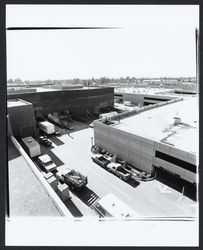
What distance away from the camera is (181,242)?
251 centimetres

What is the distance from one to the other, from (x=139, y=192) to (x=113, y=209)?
117 inches

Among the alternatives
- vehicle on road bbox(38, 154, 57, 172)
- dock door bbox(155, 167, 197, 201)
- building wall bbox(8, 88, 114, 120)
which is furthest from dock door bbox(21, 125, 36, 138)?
dock door bbox(155, 167, 197, 201)

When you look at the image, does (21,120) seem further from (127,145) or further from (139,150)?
(139,150)

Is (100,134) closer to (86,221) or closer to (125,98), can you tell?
(86,221)

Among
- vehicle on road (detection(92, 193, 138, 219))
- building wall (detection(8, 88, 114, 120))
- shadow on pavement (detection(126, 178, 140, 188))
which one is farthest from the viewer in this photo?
building wall (detection(8, 88, 114, 120))

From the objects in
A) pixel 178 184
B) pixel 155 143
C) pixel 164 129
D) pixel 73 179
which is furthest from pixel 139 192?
pixel 164 129

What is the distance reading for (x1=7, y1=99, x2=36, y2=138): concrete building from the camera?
50.1 ft

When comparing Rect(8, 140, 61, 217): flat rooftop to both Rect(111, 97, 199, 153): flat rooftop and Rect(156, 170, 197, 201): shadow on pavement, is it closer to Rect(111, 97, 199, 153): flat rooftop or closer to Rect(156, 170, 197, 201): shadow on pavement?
Rect(111, 97, 199, 153): flat rooftop

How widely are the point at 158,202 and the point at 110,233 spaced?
23.9ft

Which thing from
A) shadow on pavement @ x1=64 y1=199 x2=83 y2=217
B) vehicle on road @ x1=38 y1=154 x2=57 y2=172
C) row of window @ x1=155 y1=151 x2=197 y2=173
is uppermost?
row of window @ x1=155 y1=151 x2=197 y2=173

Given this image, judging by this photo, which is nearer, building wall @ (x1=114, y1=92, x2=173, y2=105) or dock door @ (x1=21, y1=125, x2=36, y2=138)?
dock door @ (x1=21, y1=125, x2=36, y2=138)

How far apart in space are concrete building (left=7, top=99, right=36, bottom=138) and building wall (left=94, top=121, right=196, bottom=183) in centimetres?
827

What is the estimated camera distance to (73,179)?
992 centimetres

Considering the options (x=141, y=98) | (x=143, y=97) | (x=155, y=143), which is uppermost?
(x=143, y=97)
